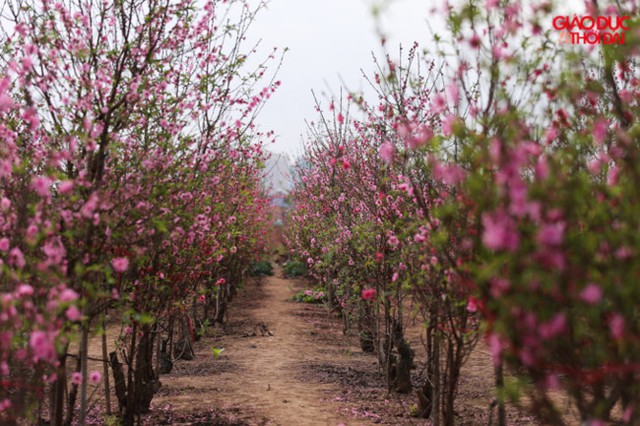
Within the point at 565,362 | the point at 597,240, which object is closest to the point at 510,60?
the point at 597,240

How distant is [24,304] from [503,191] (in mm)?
2921

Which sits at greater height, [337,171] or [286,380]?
[337,171]

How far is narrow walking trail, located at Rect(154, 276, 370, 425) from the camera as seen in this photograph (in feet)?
28.4

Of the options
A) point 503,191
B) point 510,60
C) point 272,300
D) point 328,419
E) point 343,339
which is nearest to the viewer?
point 503,191

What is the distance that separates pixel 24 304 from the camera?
3.74 m

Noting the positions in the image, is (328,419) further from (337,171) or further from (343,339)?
(343,339)

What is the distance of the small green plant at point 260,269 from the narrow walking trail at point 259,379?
12.3m

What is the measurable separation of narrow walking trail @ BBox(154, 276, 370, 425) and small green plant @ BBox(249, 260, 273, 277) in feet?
40.3

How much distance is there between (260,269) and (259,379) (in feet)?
75.3

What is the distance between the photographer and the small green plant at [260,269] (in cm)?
3206

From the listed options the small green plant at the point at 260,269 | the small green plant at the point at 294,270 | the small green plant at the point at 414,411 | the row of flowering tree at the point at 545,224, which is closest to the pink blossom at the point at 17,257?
the row of flowering tree at the point at 545,224

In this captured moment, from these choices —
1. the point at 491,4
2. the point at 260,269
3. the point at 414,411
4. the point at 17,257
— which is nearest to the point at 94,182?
the point at 17,257

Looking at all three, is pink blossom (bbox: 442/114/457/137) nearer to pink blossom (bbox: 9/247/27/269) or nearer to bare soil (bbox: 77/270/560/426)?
pink blossom (bbox: 9/247/27/269)

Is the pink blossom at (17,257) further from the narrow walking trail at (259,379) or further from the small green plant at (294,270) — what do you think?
the small green plant at (294,270)
